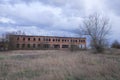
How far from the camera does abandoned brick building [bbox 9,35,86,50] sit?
269 ft

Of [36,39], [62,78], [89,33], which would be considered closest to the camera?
[62,78]

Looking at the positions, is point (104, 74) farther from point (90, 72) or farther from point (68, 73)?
point (68, 73)

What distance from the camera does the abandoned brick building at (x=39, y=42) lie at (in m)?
82.1

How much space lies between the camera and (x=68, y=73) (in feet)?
30.5

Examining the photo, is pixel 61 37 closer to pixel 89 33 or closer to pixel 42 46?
pixel 42 46

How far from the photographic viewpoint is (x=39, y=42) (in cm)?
8875

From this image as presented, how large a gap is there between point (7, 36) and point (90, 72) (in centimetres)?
7743

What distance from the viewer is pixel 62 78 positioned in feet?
26.4

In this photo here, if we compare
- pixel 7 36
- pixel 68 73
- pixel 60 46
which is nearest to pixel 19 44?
pixel 7 36

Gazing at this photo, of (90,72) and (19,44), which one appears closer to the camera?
(90,72)

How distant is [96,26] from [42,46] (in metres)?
40.7

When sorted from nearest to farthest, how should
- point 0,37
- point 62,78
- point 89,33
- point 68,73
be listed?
point 62,78
point 68,73
point 89,33
point 0,37

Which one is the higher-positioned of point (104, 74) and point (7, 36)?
point (7, 36)

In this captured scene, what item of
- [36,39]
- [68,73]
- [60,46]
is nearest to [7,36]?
[36,39]
